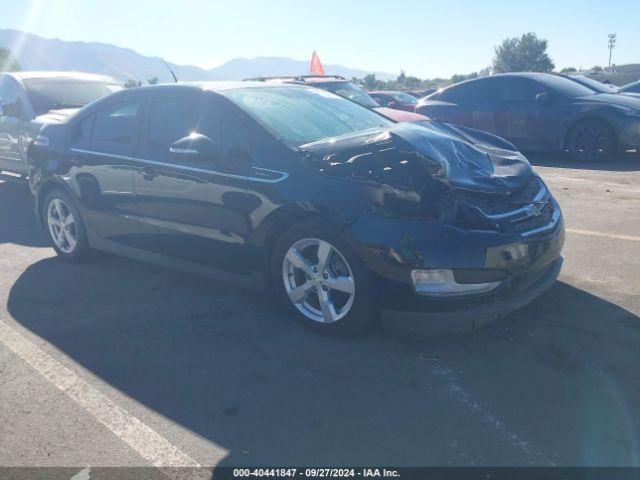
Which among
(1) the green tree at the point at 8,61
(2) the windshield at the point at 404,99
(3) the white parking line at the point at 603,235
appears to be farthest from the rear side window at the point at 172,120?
(1) the green tree at the point at 8,61

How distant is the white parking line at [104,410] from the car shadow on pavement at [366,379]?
7 cm

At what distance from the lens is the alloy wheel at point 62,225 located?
5781 mm

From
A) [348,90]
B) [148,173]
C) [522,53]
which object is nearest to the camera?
[148,173]

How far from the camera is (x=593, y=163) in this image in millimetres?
10039

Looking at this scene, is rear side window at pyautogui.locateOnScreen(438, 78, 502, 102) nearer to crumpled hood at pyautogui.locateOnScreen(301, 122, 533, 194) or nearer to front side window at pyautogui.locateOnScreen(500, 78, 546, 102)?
front side window at pyautogui.locateOnScreen(500, 78, 546, 102)

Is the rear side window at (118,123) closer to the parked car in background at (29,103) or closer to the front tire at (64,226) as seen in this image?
the front tire at (64,226)

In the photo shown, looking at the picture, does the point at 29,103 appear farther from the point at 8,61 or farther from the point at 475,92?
the point at 8,61

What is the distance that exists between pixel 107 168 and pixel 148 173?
57 centimetres

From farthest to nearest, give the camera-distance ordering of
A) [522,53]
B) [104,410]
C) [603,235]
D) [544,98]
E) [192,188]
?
[522,53] < [544,98] < [603,235] < [192,188] < [104,410]

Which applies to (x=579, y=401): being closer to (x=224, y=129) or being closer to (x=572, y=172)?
(x=224, y=129)

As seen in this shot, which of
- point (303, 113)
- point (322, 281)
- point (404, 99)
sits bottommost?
point (322, 281)

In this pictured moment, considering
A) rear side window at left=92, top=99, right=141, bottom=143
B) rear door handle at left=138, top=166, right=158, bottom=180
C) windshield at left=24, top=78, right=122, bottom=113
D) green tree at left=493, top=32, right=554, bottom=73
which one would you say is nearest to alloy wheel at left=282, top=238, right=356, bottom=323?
rear door handle at left=138, top=166, right=158, bottom=180

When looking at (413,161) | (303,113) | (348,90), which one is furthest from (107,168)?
(348,90)

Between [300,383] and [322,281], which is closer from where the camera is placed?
[300,383]
